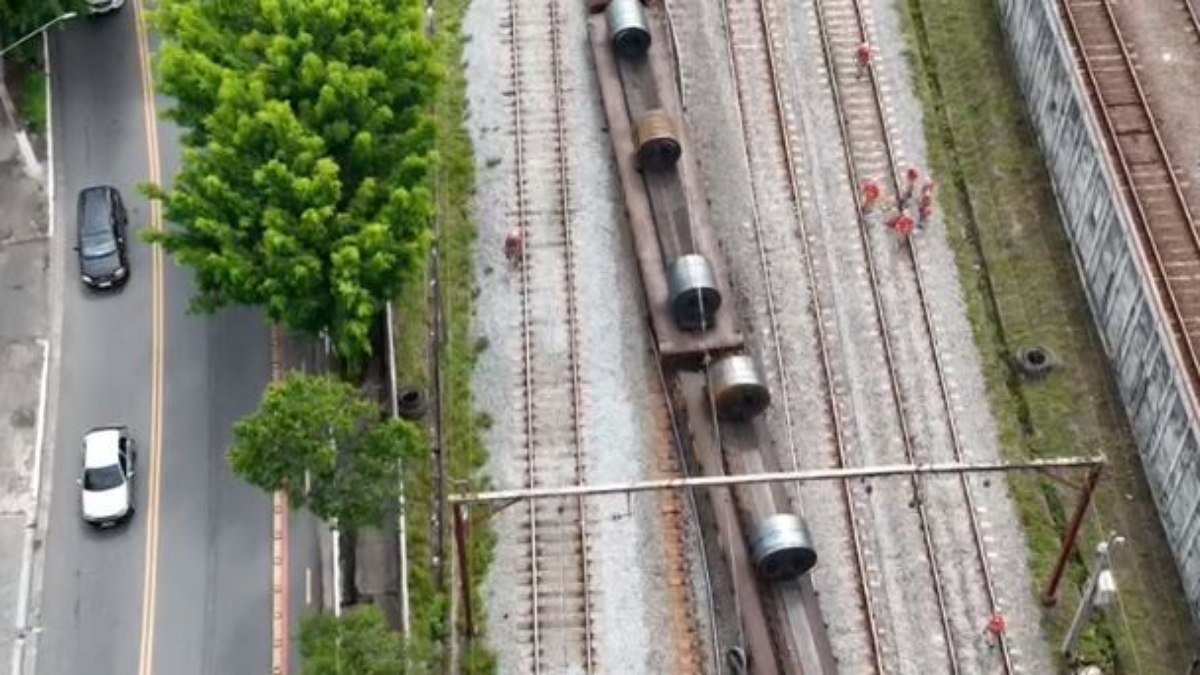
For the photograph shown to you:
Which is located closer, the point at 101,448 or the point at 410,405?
the point at 101,448

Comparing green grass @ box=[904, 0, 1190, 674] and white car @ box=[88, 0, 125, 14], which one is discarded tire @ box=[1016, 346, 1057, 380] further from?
white car @ box=[88, 0, 125, 14]

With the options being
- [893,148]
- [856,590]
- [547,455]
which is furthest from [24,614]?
[893,148]

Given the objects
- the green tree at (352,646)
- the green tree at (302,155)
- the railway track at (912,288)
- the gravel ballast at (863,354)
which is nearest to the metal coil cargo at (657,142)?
the gravel ballast at (863,354)

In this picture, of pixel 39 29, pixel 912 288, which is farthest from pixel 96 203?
pixel 912 288

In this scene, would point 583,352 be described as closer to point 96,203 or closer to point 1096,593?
point 1096,593

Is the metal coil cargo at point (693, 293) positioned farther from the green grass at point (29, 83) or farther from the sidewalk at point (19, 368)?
the green grass at point (29, 83)

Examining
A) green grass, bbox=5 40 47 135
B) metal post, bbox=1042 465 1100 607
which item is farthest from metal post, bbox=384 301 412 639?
metal post, bbox=1042 465 1100 607

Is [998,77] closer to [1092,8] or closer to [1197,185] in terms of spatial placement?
[1092,8]
